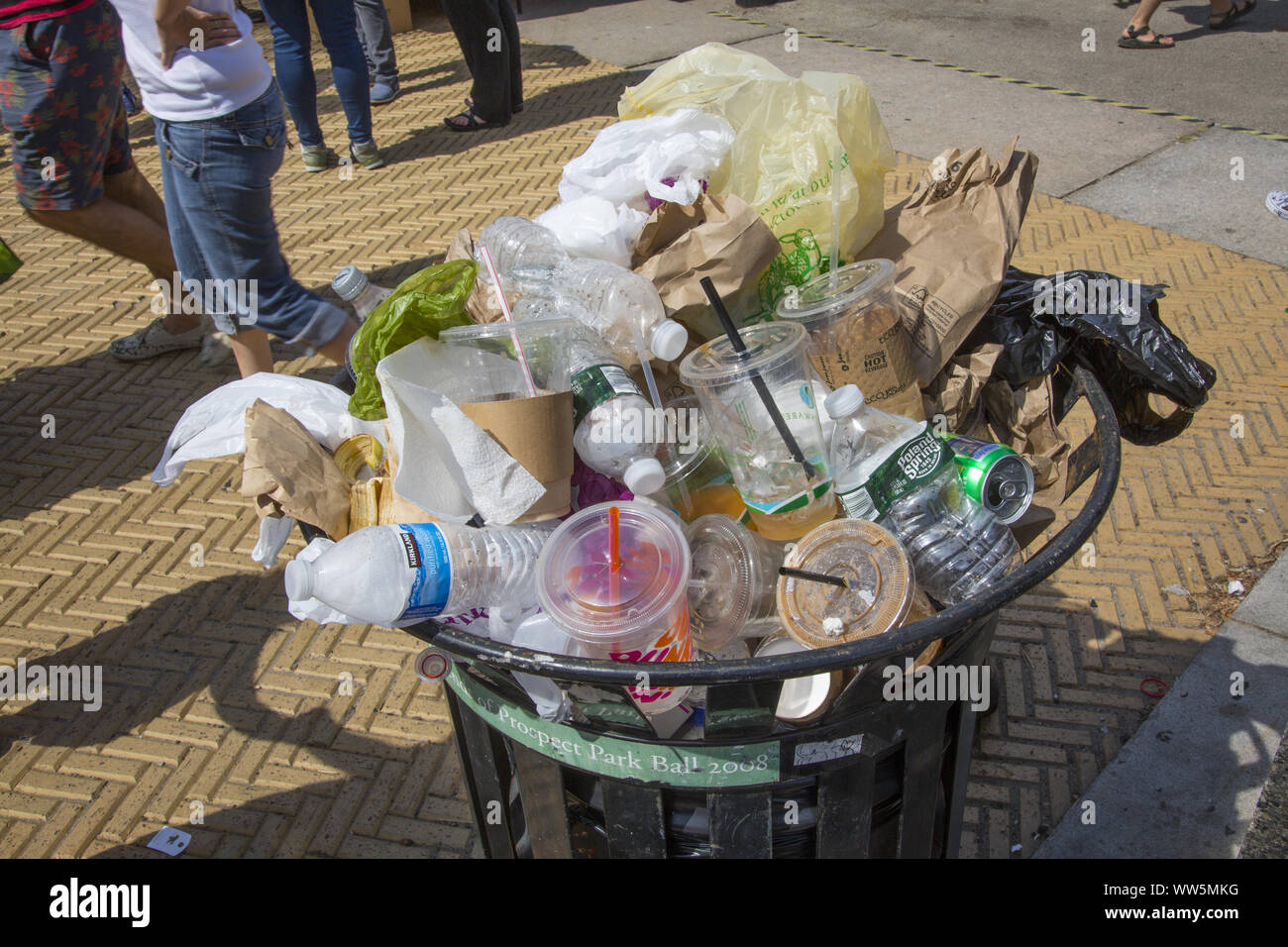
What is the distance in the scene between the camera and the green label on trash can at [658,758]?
145cm

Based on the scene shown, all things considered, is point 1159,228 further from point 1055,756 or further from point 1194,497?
point 1055,756

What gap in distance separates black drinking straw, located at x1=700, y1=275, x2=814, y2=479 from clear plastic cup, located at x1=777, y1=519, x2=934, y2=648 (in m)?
0.16

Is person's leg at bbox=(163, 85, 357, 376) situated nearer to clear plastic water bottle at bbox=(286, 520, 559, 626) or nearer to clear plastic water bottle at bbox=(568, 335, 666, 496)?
clear plastic water bottle at bbox=(568, 335, 666, 496)

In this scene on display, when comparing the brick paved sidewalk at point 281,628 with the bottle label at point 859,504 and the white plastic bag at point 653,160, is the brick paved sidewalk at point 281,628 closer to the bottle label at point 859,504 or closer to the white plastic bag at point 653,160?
the bottle label at point 859,504

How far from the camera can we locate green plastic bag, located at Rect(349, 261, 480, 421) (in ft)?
5.66

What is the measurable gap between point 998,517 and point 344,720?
6.97 ft

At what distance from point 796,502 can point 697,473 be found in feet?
0.96

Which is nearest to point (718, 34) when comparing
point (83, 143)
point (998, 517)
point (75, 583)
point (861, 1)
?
point (861, 1)

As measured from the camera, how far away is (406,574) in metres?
1.44

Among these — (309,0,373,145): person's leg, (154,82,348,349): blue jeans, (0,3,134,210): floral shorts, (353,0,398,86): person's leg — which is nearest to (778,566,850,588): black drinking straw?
(154,82,348,349): blue jeans

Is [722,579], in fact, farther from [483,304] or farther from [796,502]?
[483,304]

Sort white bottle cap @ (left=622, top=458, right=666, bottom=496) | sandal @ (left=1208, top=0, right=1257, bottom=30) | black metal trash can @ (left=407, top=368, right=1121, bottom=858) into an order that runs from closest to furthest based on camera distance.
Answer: black metal trash can @ (left=407, top=368, right=1121, bottom=858)
white bottle cap @ (left=622, top=458, right=666, bottom=496)
sandal @ (left=1208, top=0, right=1257, bottom=30)

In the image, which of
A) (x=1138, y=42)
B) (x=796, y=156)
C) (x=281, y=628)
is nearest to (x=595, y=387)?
(x=796, y=156)
